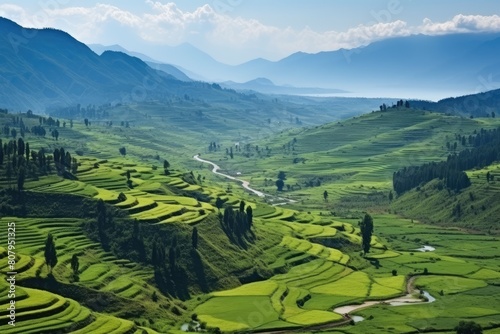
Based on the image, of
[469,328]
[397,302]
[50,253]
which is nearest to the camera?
[469,328]

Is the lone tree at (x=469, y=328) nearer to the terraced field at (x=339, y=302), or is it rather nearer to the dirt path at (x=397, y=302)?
the terraced field at (x=339, y=302)

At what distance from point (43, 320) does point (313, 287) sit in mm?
81145

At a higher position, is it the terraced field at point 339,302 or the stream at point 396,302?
the terraced field at point 339,302

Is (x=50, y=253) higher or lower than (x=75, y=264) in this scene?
higher

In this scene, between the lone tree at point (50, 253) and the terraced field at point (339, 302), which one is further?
the terraced field at point (339, 302)

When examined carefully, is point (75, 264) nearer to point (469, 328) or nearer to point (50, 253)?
point (50, 253)

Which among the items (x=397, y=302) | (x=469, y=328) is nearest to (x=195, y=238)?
(x=397, y=302)

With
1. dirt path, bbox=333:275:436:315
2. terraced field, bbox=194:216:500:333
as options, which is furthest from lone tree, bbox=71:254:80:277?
dirt path, bbox=333:275:436:315

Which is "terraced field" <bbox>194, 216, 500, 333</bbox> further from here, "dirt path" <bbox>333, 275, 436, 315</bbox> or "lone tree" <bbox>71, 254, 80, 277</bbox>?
"lone tree" <bbox>71, 254, 80, 277</bbox>

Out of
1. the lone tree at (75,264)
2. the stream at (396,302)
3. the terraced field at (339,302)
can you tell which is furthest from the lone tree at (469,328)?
the lone tree at (75,264)

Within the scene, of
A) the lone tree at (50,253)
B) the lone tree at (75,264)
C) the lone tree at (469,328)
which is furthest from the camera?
the lone tree at (75,264)

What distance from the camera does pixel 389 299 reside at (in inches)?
6860

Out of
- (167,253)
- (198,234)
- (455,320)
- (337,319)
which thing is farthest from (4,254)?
(455,320)

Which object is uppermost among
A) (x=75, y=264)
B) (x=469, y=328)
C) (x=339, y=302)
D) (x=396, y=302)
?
(x=75, y=264)
